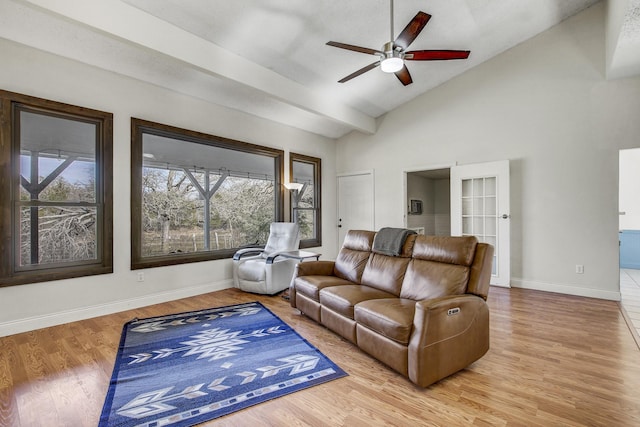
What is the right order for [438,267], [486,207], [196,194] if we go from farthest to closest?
[486,207] → [196,194] → [438,267]

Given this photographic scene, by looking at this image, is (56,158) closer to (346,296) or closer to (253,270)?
(253,270)

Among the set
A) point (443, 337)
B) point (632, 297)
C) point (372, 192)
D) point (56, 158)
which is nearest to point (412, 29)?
point (443, 337)

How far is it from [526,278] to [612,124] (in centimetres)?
232

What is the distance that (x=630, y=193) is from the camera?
5.68 meters

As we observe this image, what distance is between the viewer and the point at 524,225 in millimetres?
4438

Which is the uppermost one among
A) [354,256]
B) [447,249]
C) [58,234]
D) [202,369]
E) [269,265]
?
[58,234]

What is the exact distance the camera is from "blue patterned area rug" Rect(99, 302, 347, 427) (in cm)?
177

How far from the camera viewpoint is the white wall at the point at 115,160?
2.98 m

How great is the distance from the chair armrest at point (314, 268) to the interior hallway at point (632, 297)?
289cm

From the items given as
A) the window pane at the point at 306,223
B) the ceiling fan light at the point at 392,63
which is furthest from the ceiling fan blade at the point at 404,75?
the window pane at the point at 306,223

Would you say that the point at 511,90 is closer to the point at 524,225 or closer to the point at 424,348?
the point at 524,225

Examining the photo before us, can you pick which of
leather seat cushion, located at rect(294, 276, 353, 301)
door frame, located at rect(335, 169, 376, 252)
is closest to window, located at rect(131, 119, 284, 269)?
door frame, located at rect(335, 169, 376, 252)

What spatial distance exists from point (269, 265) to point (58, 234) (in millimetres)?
2427

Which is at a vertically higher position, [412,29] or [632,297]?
[412,29]
